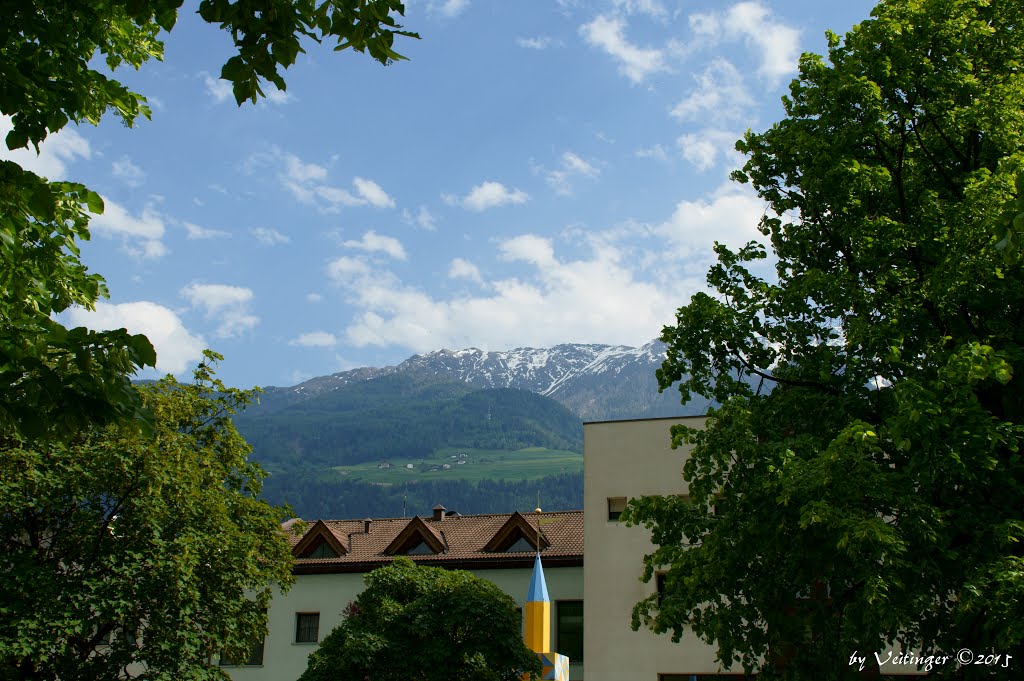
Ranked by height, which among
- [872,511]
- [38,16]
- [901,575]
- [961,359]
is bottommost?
[901,575]

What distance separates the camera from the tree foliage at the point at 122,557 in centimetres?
1788

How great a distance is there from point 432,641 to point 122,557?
10560 millimetres

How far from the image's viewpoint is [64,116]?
6.85 m

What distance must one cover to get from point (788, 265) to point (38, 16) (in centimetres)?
1370

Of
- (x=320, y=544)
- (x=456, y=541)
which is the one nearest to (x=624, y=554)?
(x=456, y=541)

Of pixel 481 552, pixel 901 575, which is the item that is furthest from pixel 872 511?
pixel 481 552

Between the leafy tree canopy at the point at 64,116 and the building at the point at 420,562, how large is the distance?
31.2 metres

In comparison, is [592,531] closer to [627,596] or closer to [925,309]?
[627,596]

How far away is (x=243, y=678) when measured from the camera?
3909 centimetres

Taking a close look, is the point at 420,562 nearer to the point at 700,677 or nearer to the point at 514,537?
the point at 514,537

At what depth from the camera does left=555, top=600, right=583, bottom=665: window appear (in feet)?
117

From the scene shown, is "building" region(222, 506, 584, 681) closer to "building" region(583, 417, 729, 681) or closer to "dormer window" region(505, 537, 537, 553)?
"dormer window" region(505, 537, 537, 553)

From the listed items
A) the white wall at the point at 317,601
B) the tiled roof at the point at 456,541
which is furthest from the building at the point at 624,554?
the white wall at the point at 317,601

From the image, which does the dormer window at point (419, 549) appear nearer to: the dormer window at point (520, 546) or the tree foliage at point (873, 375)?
the dormer window at point (520, 546)
